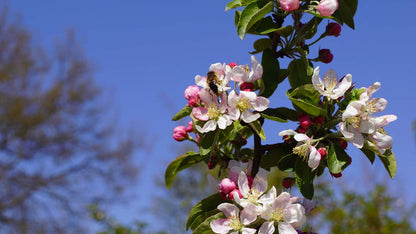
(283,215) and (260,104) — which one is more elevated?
(260,104)

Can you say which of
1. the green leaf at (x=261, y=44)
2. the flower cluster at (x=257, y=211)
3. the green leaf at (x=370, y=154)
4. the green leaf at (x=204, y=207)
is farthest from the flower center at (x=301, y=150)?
the green leaf at (x=261, y=44)

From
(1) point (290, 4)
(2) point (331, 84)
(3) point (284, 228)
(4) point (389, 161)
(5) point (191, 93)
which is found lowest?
(3) point (284, 228)

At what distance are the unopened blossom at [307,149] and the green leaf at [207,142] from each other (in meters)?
0.22

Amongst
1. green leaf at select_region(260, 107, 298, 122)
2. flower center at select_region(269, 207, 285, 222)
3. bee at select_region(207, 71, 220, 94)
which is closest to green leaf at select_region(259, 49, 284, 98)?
green leaf at select_region(260, 107, 298, 122)

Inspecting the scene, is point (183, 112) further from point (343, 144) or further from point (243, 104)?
point (343, 144)

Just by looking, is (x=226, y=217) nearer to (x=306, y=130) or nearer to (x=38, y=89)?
(x=306, y=130)

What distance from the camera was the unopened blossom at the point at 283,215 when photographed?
1.38 meters

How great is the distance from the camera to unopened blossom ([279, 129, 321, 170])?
4.46 ft

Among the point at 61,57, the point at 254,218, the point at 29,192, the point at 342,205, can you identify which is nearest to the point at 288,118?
the point at 254,218

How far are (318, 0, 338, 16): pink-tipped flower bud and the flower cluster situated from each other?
0.55m

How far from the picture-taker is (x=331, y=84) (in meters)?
1.47

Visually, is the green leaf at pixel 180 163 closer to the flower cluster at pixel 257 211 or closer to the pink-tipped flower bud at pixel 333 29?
the flower cluster at pixel 257 211

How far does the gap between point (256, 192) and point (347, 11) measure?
0.68 meters

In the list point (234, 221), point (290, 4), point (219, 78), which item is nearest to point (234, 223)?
point (234, 221)
